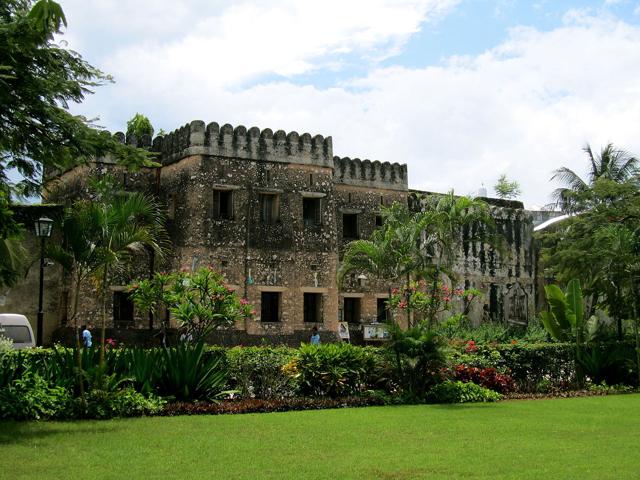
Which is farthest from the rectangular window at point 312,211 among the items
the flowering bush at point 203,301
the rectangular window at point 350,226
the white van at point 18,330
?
the flowering bush at point 203,301

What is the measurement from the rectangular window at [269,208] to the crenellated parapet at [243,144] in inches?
44.5

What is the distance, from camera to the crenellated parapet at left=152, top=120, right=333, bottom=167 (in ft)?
79.2

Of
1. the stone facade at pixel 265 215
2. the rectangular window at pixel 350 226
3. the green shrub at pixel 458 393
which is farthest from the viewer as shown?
the rectangular window at pixel 350 226

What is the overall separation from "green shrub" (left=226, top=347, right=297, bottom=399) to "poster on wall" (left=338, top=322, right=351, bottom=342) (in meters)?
11.9

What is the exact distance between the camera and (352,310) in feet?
89.0

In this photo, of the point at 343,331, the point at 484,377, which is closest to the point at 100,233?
the point at 484,377

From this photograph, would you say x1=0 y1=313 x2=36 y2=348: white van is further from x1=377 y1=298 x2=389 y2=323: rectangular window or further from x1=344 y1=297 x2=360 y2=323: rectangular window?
x1=377 y1=298 x2=389 y2=323: rectangular window

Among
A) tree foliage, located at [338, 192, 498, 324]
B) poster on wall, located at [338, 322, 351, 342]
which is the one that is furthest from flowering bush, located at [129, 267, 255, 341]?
poster on wall, located at [338, 322, 351, 342]

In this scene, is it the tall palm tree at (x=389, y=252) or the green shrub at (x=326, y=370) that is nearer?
the green shrub at (x=326, y=370)

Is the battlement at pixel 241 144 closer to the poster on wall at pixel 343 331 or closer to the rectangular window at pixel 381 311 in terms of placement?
the rectangular window at pixel 381 311

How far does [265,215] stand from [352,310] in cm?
450

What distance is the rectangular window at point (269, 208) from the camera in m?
25.2

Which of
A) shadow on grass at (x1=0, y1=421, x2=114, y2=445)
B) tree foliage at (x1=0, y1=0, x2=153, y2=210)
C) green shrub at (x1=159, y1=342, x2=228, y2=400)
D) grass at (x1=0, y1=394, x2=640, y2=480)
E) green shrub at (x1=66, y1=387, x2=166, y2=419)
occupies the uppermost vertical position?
tree foliage at (x1=0, y1=0, x2=153, y2=210)

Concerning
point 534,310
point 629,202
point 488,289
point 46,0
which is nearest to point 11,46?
point 46,0
